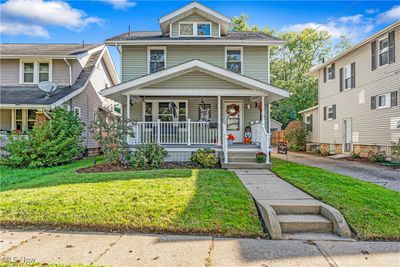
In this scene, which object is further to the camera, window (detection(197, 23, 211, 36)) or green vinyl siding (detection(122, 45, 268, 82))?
window (detection(197, 23, 211, 36))

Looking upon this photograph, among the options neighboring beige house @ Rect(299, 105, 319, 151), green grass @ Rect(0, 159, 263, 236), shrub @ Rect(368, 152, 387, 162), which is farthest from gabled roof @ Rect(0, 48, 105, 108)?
neighboring beige house @ Rect(299, 105, 319, 151)

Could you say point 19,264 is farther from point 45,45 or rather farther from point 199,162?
point 45,45

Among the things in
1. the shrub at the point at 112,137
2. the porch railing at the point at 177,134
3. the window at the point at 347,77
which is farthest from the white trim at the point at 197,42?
the window at the point at 347,77

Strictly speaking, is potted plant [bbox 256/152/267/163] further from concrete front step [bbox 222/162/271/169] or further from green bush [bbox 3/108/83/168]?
green bush [bbox 3/108/83/168]

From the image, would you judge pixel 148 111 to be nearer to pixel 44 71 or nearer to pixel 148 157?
pixel 148 157

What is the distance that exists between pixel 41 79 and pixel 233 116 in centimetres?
1106

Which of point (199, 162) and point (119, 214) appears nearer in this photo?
point (119, 214)

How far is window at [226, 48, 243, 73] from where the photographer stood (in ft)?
48.1

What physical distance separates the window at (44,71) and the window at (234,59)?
1018 cm

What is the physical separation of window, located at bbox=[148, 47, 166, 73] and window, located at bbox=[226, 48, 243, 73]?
343cm

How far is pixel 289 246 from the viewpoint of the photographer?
410 centimetres

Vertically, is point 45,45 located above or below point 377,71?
above

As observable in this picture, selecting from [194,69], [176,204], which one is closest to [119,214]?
[176,204]

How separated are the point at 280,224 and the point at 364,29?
18617mm
